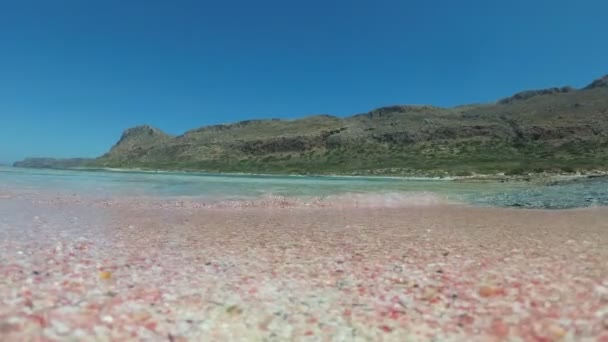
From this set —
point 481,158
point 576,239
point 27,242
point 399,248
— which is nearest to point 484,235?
point 576,239

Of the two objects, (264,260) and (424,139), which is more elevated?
(424,139)

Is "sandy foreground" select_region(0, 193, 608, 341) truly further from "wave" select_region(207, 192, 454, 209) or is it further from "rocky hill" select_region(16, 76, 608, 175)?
"rocky hill" select_region(16, 76, 608, 175)

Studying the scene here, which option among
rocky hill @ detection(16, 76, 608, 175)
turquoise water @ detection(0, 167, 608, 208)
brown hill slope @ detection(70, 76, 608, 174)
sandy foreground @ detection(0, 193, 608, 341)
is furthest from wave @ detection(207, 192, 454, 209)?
brown hill slope @ detection(70, 76, 608, 174)

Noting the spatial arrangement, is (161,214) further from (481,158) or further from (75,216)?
(481,158)

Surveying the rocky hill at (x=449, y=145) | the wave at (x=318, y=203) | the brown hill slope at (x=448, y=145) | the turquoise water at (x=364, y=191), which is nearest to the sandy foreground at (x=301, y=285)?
the wave at (x=318, y=203)

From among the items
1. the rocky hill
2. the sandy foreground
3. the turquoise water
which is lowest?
the sandy foreground

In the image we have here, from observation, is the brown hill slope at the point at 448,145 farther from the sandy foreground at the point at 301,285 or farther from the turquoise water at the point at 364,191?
the sandy foreground at the point at 301,285

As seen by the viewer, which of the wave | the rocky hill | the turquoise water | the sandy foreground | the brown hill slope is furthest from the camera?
the brown hill slope
